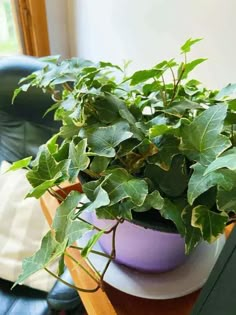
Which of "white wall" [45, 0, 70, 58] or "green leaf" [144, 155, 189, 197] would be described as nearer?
"green leaf" [144, 155, 189, 197]

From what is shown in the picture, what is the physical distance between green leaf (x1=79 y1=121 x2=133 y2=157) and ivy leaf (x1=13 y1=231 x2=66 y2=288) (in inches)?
5.1

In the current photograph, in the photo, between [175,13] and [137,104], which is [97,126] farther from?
[175,13]

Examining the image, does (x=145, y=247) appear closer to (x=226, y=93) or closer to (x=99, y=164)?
(x=99, y=164)

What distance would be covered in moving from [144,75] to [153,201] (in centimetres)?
20

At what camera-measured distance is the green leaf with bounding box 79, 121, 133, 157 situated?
0.42m

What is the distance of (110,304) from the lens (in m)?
0.50

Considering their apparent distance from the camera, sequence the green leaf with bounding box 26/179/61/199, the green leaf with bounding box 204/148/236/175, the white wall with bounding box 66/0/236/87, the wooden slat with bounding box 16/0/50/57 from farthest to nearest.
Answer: the wooden slat with bounding box 16/0/50/57, the white wall with bounding box 66/0/236/87, the green leaf with bounding box 26/179/61/199, the green leaf with bounding box 204/148/236/175

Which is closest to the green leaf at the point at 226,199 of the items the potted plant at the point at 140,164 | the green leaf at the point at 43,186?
the potted plant at the point at 140,164

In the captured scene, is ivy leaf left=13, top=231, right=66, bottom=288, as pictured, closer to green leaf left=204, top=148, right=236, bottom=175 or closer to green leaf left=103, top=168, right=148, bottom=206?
green leaf left=103, top=168, right=148, bottom=206

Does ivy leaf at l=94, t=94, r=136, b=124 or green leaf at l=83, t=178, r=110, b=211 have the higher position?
ivy leaf at l=94, t=94, r=136, b=124

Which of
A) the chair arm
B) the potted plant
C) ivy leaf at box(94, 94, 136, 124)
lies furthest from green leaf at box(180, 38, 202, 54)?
the chair arm

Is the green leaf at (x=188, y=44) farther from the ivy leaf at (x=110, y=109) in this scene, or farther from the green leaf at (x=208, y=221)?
the green leaf at (x=208, y=221)

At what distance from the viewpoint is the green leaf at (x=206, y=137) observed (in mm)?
380

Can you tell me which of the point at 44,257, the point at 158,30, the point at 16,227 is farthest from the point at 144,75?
the point at 16,227
